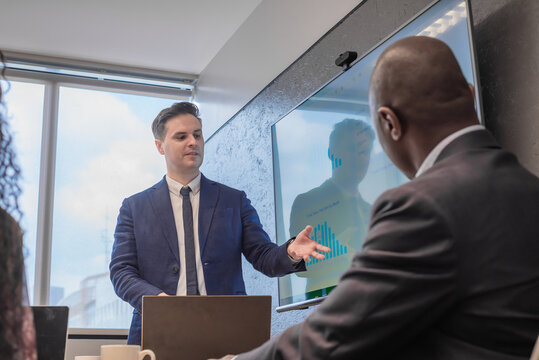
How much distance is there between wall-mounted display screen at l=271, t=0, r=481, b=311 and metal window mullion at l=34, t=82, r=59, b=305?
2.23 metres

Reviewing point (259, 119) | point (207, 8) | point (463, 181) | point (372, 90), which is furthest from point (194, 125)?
point (463, 181)

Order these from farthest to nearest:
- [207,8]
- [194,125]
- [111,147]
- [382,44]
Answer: [111,147]
[207,8]
[194,125]
[382,44]

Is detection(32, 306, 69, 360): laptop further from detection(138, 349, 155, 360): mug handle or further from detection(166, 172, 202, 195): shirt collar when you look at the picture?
detection(166, 172, 202, 195): shirt collar

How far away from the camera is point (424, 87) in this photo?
115 centimetres

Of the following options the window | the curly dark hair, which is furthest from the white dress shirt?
the window

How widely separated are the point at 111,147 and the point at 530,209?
14.3ft

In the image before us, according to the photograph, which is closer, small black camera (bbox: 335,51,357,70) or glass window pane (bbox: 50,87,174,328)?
small black camera (bbox: 335,51,357,70)

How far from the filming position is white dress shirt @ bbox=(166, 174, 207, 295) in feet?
8.71

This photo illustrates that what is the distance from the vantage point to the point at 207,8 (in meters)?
4.11

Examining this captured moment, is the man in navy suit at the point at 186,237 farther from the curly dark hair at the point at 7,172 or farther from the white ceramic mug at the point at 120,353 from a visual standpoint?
the curly dark hair at the point at 7,172

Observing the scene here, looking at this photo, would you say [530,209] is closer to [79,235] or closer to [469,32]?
[469,32]

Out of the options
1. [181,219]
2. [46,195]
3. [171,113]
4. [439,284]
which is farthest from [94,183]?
[439,284]

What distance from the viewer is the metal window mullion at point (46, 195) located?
4.61m

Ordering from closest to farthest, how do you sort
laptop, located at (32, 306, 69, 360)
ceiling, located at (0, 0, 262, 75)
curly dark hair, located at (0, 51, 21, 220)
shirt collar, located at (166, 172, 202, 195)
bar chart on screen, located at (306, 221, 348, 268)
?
curly dark hair, located at (0, 51, 21, 220)
laptop, located at (32, 306, 69, 360)
bar chart on screen, located at (306, 221, 348, 268)
shirt collar, located at (166, 172, 202, 195)
ceiling, located at (0, 0, 262, 75)
